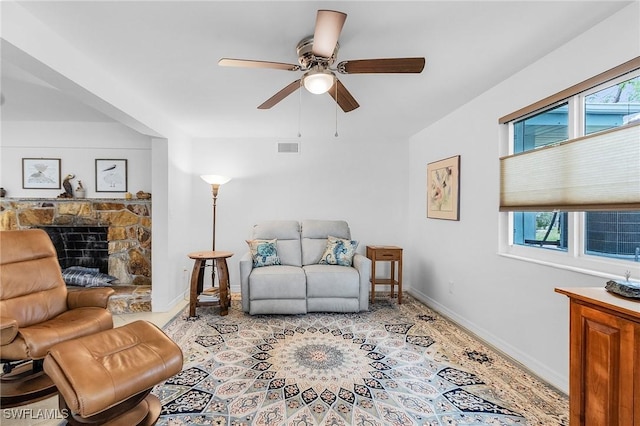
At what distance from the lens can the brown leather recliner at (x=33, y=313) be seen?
185 cm

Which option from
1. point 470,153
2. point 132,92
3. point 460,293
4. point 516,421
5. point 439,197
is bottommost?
point 516,421

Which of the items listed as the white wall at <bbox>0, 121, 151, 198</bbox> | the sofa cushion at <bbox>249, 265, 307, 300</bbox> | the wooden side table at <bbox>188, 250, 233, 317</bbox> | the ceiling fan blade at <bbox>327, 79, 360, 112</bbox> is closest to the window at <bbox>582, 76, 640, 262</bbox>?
the ceiling fan blade at <bbox>327, 79, 360, 112</bbox>

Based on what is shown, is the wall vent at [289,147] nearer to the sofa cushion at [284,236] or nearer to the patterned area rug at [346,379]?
the sofa cushion at [284,236]

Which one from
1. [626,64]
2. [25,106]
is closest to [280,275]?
[626,64]

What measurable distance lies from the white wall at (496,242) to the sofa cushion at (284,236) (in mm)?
1778

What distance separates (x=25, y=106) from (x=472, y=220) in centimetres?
513

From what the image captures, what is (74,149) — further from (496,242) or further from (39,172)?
(496,242)

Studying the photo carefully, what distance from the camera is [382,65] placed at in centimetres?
183

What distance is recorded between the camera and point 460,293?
10.7 feet

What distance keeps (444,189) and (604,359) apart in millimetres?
2490

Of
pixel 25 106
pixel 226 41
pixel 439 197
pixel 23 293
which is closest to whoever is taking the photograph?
pixel 226 41

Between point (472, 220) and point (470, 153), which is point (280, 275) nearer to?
point (472, 220)

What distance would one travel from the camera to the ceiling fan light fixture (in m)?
1.86

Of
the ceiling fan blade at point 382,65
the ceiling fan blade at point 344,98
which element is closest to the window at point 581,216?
the ceiling fan blade at point 382,65
